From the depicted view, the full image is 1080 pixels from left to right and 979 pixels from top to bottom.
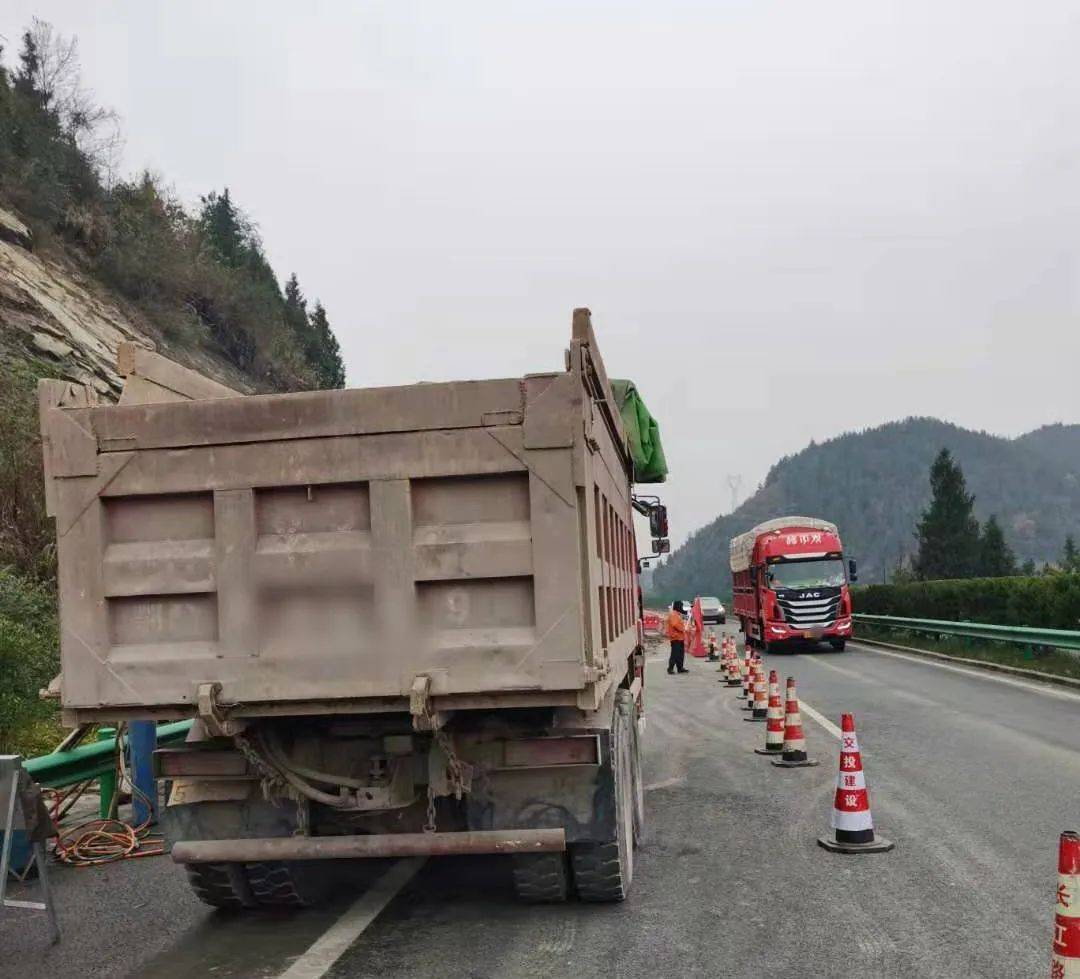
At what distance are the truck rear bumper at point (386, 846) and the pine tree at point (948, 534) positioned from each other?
262 feet

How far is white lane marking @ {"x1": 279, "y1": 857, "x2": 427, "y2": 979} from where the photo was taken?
15.8 ft

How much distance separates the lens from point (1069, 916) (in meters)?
3.53

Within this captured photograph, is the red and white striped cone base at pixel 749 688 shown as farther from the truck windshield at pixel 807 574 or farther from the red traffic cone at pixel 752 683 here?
the truck windshield at pixel 807 574

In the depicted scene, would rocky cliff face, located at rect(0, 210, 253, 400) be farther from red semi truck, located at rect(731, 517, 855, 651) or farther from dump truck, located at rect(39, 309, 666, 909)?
red semi truck, located at rect(731, 517, 855, 651)

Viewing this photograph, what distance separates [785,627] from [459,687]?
78.3 feet

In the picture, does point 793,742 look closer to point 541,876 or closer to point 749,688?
point 541,876

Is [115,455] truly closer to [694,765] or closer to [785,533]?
[694,765]

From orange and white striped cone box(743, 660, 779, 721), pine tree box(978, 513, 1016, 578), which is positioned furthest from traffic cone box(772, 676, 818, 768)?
pine tree box(978, 513, 1016, 578)

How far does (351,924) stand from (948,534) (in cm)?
8256

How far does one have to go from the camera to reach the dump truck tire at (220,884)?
561 centimetres

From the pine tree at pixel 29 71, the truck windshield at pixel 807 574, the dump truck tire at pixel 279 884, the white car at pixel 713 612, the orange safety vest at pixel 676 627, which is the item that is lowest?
the white car at pixel 713 612

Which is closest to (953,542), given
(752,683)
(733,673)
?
(733,673)

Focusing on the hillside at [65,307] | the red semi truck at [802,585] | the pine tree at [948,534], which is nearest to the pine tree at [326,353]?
the hillside at [65,307]

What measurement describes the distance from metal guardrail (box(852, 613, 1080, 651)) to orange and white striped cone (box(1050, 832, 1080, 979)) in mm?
15586
